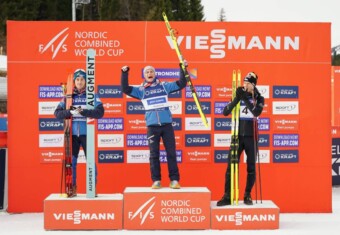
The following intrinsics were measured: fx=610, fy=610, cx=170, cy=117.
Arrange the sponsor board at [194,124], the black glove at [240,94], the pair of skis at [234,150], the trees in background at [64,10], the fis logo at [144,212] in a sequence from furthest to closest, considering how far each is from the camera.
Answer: the trees in background at [64,10] < the sponsor board at [194,124] < the pair of skis at [234,150] < the black glove at [240,94] < the fis logo at [144,212]

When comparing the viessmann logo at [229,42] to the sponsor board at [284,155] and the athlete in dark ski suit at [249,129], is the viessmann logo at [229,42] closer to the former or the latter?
the athlete in dark ski suit at [249,129]

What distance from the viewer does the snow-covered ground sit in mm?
6934

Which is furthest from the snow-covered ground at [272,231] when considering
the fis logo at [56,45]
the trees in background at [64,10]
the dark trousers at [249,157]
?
the trees in background at [64,10]

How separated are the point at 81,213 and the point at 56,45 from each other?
99.4 inches

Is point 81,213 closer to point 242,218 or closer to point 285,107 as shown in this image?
point 242,218

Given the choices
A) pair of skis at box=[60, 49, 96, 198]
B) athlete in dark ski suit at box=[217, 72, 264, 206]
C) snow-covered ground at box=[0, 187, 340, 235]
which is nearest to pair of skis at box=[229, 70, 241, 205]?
athlete in dark ski suit at box=[217, 72, 264, 206]

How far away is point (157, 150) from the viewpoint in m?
7.37

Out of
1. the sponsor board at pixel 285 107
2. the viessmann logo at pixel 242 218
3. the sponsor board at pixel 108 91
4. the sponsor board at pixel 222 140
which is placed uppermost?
the sponsor board at pixel 108 91

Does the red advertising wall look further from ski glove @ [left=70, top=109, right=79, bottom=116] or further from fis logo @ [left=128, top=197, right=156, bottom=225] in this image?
fis logo @ [left=128, top=197, right=156, bottom=225]

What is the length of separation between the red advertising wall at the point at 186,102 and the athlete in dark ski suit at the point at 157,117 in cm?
97

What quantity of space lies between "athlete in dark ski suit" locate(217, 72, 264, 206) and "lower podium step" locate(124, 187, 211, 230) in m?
0.30

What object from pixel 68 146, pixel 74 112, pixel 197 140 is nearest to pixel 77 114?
pixel 74 112

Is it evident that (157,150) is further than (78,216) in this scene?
Yes

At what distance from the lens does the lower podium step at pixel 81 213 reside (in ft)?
22.9
